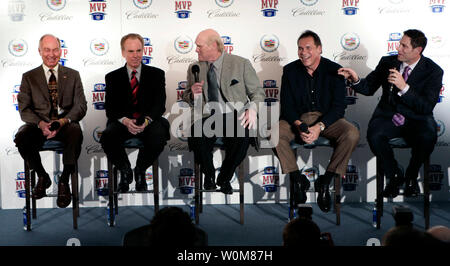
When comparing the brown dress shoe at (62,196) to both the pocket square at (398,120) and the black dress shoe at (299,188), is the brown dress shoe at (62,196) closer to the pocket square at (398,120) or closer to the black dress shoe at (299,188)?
the black dress shoe at (299,188)

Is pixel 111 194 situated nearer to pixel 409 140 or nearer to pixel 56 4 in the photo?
pixel 56 4

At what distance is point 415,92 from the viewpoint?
395 centimetres

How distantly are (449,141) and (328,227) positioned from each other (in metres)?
1.77

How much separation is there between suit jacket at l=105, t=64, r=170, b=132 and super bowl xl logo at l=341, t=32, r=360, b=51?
1.83 meters

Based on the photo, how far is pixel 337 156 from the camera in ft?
12.6

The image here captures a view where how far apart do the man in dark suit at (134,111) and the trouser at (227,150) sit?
1.10ft

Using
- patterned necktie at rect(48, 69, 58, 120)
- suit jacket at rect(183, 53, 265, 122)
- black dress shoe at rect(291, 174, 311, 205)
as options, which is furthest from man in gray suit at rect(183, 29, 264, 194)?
patterned necktie at rect(48, 69, 58, 120)

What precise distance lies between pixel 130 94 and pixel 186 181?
3.60 ft

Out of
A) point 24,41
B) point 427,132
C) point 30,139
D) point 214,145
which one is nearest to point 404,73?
point 427,132

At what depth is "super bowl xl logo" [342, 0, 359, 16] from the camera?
4.56 m

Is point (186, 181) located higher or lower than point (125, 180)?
lower

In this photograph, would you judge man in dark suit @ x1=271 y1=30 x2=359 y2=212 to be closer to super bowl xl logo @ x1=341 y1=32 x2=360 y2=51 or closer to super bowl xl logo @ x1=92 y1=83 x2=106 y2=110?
super bowl xl logo @ x1=341 y1=32 x2=360 y2=51

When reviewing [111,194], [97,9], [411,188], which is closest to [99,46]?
[97,9]

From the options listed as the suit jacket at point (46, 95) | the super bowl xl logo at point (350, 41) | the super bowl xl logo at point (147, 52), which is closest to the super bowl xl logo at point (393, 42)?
the super bowl xl logo at point (350, 41)
